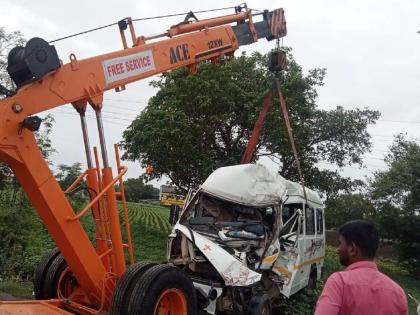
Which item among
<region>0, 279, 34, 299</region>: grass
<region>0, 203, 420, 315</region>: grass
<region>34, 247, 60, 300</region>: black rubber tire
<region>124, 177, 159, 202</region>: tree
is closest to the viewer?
<region>34, 247, 60, 300</region>: black rubber tire

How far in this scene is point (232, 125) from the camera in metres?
18.5

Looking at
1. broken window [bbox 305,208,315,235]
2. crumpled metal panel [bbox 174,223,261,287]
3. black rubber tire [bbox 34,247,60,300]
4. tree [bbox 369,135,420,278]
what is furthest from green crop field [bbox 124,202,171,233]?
crumpled metal panel [bbox 174,223,261,287]

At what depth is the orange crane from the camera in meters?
5.08

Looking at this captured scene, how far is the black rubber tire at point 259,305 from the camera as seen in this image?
6.95 metres

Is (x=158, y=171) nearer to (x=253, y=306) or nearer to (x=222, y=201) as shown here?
(x=222, y=201)

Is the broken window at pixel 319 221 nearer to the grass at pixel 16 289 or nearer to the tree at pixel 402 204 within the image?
the grass at pixel 16 289

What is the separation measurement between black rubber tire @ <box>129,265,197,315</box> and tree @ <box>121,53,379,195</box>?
37.1 feet

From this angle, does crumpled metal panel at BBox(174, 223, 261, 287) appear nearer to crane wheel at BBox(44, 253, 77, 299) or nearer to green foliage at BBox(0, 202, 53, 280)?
crane wheel at BBox(44, 253, 77, 299)

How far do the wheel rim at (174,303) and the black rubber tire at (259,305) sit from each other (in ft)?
4.41

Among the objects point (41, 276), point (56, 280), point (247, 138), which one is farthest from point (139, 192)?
point (56, 280)

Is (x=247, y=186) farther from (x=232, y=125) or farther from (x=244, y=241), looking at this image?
(x=232, y=125)

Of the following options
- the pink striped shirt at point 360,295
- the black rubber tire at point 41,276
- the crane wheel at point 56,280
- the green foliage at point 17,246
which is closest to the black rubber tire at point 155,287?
the crane wheel at point 56,280

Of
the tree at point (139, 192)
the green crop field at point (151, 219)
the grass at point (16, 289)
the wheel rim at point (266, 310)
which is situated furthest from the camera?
the tree at point (139, 192)

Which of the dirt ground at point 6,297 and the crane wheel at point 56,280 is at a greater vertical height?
the crane wheel at point 56,280
